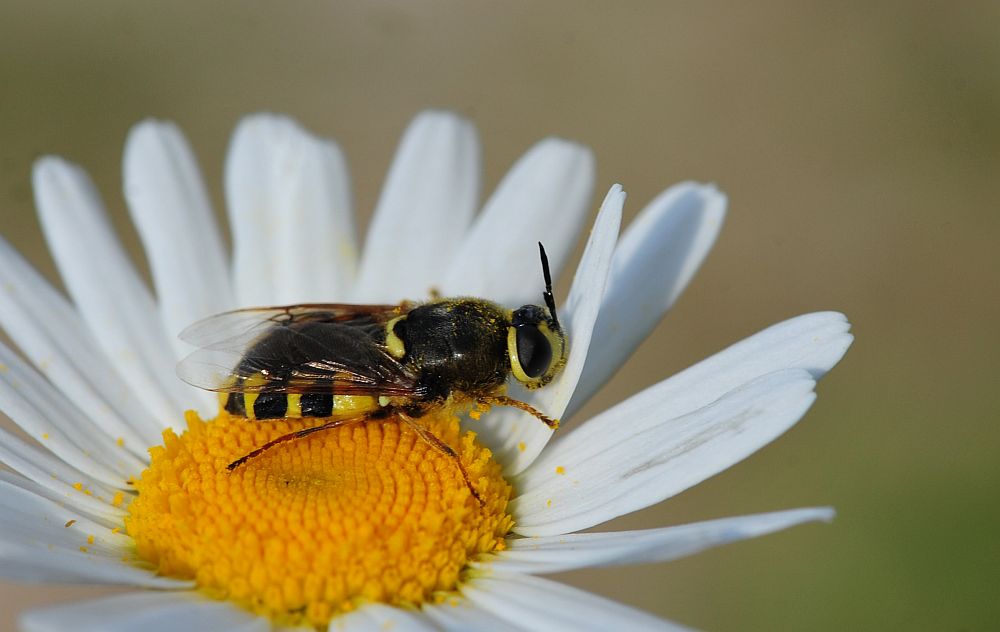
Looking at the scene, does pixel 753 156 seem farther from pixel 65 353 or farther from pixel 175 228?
pixel 65 353

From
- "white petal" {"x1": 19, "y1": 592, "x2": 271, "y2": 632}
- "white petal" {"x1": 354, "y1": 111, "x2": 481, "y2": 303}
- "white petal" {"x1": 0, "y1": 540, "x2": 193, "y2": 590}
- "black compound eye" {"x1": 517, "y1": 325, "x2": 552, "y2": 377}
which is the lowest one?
"white petal" {"x1": 19, "y1": 592, "x2": 271, "y2": 632}

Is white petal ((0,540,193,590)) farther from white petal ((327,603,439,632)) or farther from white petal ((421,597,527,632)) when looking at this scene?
white petal ((421,597,527,632))

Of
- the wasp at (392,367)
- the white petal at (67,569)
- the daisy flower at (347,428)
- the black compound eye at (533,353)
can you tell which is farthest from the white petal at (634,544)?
the white petal at (67,569)

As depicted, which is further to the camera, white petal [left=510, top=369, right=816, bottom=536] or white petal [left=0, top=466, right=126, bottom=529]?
white petal [left=0, top=466, right=126, bottom=529]

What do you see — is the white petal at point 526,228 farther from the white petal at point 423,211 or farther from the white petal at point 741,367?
the white petal at point 741,367

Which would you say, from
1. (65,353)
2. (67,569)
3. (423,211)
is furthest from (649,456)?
(65,353)

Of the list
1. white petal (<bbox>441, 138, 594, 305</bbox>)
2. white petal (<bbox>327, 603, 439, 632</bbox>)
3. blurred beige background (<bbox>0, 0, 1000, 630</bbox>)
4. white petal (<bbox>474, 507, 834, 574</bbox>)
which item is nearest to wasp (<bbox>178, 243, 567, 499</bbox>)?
white petal (<bbox>474, 507, 834, 574</bbox>)
